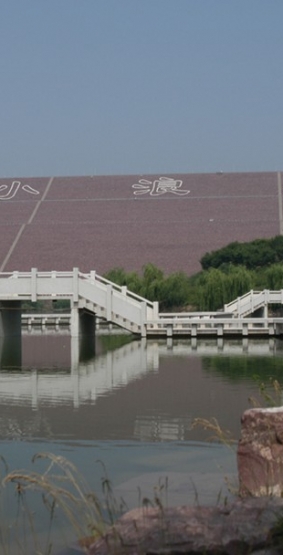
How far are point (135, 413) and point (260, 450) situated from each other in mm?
5781

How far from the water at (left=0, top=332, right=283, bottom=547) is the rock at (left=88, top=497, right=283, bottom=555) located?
359 millimetres

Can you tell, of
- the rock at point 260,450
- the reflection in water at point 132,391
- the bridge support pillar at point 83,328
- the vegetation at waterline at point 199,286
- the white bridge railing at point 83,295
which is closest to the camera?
the rock at point 260,450

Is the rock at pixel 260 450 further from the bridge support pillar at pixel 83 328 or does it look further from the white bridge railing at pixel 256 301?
the white bridge railing at pixel 256 301

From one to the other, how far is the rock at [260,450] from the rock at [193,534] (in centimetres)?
142

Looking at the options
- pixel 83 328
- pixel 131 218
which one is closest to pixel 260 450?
pixel 83 328

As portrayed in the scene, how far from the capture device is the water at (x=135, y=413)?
294 inches

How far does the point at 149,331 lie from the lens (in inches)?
1128

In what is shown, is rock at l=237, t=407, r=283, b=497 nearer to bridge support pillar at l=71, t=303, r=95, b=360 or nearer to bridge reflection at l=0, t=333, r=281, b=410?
bridge reflection at l=0, t=333, r=281, b=410

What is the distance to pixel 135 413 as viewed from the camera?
462 inches

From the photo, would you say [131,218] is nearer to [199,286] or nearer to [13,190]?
[13,190]

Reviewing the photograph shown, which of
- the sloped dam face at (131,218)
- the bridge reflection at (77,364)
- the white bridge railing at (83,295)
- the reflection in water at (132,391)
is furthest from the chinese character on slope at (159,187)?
the reflection in water at (132,391)

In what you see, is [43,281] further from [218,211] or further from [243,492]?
[218,211]

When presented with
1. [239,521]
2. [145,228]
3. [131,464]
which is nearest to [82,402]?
[131,464]

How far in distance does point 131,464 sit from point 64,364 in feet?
39.9
